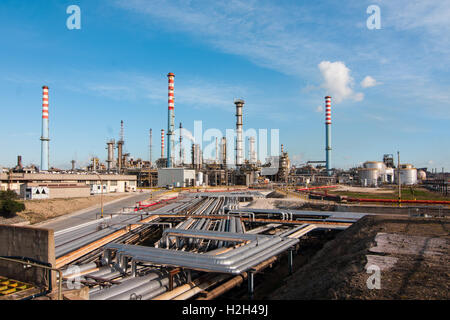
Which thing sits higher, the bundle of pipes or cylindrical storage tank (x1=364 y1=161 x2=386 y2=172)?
cylindrical storage tank (x1=364 y1=161 x2=386 y2=172)

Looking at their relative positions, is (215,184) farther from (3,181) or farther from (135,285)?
(135,285)

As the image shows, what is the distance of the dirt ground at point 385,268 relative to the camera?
6.73m

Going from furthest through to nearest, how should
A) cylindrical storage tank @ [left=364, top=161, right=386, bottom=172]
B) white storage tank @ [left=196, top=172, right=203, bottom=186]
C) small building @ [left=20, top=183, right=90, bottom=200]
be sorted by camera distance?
cylindrical storage tank @ [left=364, top=161, right=386, bottom=172] → white storage tank @ [left=196, top=172, right=203, bottom=186] → small building @ [left=20, top=183, right=90, bottom=200]

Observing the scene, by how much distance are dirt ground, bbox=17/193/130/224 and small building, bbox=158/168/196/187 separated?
19814 mm

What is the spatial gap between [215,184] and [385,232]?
1958 inches

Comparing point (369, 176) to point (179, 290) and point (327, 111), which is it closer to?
point (327, 111)

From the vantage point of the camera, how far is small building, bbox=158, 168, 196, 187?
5153 cm

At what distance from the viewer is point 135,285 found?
8016 mm

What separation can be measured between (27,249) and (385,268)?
357 inches

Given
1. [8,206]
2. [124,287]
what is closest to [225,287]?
[124,287]

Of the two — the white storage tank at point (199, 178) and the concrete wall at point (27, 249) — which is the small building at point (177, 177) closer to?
the white storage tank at point (199, 178)

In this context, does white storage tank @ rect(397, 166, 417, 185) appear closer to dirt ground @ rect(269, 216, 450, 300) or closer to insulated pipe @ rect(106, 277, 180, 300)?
dirt ground @ rect(269, 216, 450, 300)

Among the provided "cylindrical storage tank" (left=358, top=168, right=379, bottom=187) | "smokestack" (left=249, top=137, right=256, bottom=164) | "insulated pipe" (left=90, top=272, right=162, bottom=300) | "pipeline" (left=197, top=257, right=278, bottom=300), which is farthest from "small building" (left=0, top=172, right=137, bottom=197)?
"cylindrical storage tank" (left=358, top=168, right=379, bottom=187)
